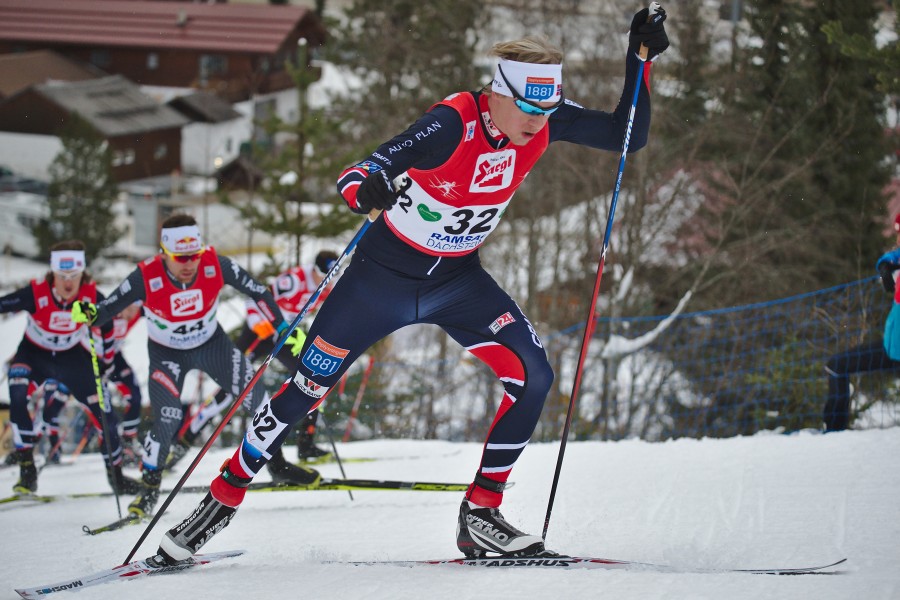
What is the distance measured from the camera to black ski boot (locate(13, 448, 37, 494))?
6621mm

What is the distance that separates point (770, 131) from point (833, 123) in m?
0.99

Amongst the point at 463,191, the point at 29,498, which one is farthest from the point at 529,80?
the point at 29,498

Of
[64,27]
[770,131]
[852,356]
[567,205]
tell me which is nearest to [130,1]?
[64,27]

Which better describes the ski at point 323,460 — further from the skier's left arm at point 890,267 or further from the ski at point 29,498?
the skier's left arm at point 890,267

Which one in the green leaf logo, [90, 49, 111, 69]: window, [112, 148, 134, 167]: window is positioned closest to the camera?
the green leaf logo

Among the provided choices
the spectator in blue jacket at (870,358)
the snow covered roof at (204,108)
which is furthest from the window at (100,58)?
the spectator in blue jacket at (870,358)

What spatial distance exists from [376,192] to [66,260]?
4.22 m

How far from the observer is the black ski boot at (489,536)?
135 inches

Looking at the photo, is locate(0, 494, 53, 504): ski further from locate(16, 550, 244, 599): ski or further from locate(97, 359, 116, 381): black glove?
locate(16, 550, 244, 599): ski

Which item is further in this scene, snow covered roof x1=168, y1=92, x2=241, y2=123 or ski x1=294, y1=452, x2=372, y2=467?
snow covered roof x1=168, y1=92, x2=241, y2=123

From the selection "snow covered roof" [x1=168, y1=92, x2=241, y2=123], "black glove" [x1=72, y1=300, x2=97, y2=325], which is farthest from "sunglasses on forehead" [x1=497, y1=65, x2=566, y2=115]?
"snow covered roof" [x1=168, y1=92, x2=241, y2=123]

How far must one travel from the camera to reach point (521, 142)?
10.9 ft

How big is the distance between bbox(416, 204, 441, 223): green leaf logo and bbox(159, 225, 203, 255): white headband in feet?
8.08

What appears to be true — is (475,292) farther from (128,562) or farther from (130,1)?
(130,1)
